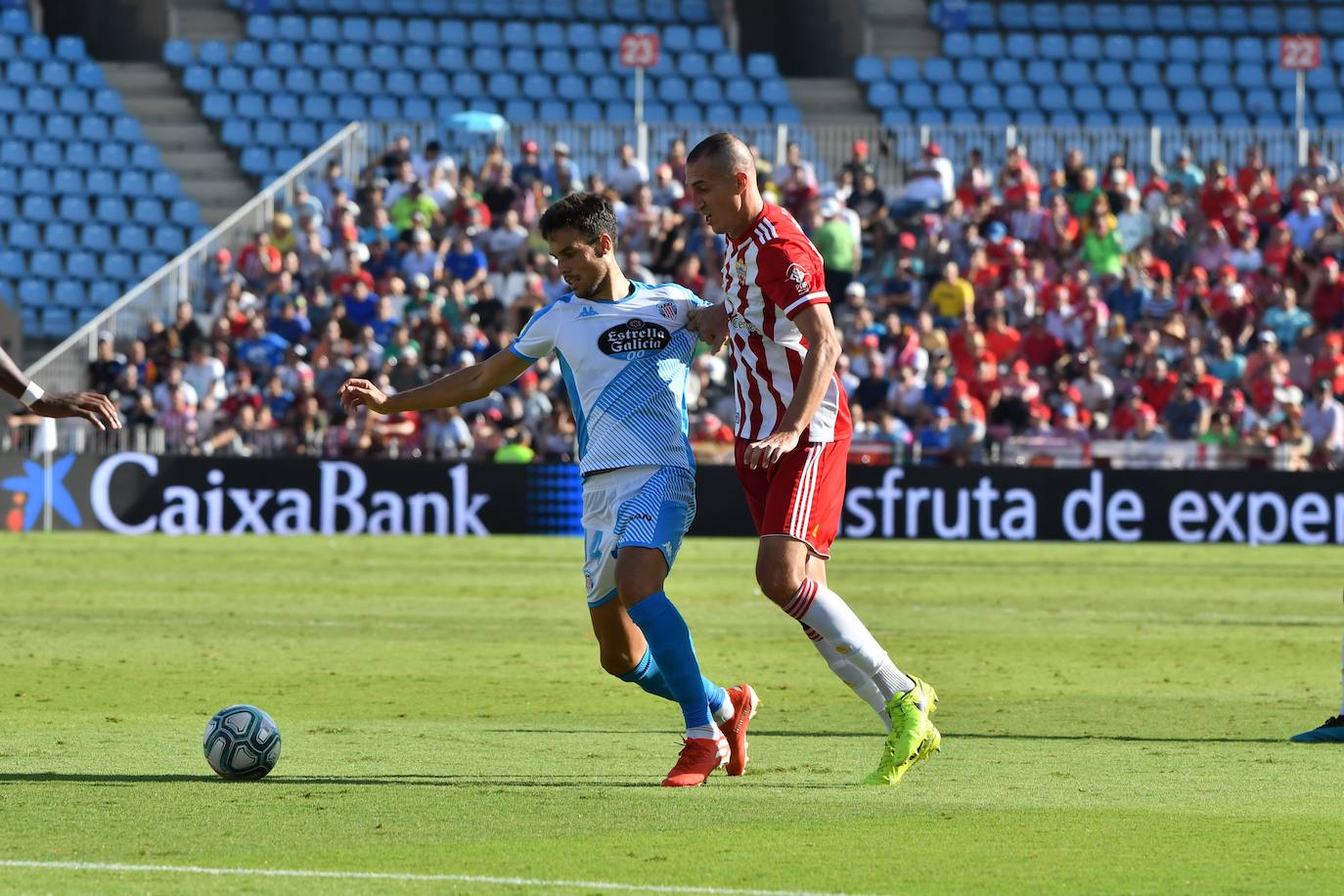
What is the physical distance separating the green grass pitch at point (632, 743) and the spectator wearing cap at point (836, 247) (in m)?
9.91

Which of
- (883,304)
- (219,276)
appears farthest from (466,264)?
(883,304)

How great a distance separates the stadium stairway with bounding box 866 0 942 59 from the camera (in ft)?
129

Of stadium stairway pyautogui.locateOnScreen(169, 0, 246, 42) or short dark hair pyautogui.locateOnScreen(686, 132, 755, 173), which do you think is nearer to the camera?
short dark hair pyautogui.locateOnScreen(686, 132, 755, 173)

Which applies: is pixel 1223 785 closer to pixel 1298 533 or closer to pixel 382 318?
pixel 1298 533

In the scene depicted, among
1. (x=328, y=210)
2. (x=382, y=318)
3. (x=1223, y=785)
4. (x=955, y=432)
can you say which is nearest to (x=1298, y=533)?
(x=955, y=432)

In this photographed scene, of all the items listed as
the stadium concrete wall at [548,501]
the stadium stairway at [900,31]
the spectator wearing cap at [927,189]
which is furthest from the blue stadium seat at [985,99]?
the stadium concrete wall at [548,501]

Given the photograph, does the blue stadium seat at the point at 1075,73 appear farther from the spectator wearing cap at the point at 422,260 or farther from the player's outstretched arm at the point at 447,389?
the player's outstretched arm at the point at 447,389

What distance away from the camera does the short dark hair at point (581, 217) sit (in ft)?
26.0

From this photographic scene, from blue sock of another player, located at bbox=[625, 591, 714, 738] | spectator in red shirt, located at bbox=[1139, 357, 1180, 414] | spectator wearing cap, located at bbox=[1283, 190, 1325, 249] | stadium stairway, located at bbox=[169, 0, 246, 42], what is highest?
blue sock of another player, located at bbox=[625, 591, 714, 738]

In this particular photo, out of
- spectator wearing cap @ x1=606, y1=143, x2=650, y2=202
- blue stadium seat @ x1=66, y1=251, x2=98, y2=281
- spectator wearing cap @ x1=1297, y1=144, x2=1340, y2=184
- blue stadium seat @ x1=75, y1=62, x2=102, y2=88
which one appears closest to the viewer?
spectator wearing cap @ x1=606, y1=143, x2=650, y2=202

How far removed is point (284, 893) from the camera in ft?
18.3

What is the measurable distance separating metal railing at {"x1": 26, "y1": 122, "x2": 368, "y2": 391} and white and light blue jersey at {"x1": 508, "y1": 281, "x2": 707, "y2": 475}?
19975mm

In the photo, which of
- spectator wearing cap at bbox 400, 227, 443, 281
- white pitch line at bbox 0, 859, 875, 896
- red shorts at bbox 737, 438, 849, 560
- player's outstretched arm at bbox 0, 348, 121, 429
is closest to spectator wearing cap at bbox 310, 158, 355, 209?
spectator wearing cap at bbox 400, 227, 443, 281

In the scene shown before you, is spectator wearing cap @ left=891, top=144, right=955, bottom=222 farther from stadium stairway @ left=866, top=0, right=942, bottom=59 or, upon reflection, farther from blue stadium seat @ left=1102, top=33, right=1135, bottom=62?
blue stadium seat @ left=1102, top=33, right=1135, bottom=62
